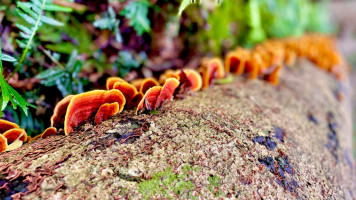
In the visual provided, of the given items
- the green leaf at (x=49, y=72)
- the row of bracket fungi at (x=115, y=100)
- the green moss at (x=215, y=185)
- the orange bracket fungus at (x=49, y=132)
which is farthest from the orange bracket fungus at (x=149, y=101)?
the green leaf at (x=49, y=72)

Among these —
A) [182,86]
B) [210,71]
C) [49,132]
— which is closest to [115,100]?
[49,132]

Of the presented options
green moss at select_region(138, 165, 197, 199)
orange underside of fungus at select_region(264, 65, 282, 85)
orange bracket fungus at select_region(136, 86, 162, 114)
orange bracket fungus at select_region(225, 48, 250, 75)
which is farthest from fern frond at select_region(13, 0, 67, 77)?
orange underside of fungus at select_region(264, 65, 282, 85)

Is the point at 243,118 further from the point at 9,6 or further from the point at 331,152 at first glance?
the point at 9,6

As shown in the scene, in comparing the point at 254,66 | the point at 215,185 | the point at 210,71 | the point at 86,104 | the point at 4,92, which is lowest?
the point at 215,185

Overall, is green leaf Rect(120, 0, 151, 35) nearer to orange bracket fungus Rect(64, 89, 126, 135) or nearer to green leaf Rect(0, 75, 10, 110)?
orange bracket fungus Rect(64, 89, 126, 135)

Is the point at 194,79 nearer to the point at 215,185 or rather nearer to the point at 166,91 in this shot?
the point at 166,91

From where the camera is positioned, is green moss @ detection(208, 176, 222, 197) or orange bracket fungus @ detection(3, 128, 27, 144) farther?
orange bracket fungus @ detection(3, 128, 27, 144)
